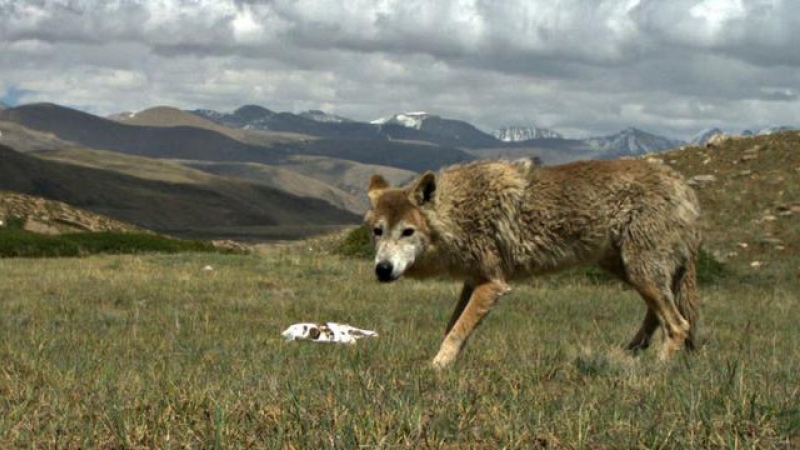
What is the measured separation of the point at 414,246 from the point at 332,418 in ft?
15.4

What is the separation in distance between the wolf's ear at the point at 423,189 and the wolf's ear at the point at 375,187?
481mm

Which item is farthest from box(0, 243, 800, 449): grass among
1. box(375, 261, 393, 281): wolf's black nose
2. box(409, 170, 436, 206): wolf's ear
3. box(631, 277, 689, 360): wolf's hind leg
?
box(409, 170, 436, 206): wolf's ear

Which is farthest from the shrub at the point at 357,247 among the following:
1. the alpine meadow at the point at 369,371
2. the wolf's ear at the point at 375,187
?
the wolf's ear at the point at 375,187

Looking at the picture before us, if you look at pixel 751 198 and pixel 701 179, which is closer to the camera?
pixel 751 198

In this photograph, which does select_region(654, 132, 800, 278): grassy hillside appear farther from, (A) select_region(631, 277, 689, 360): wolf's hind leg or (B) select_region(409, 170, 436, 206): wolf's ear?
(B) select_region(409, 170, 436, 206): wolf's ear

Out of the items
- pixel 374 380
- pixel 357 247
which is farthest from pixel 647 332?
pixel 357 247

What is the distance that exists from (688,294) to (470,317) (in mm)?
2904

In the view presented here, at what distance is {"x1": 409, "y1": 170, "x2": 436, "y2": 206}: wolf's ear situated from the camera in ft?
34.0

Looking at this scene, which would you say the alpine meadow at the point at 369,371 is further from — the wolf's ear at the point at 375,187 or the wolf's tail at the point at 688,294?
the wolf's ear at the point at 375,187

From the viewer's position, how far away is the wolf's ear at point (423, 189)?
10.4 meters

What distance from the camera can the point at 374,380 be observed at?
7199 millimetres

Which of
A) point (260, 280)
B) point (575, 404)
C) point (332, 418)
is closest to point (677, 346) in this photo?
point (575, 404)

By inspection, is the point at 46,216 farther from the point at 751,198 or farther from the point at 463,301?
the point at 463,301

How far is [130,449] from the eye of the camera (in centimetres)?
517
